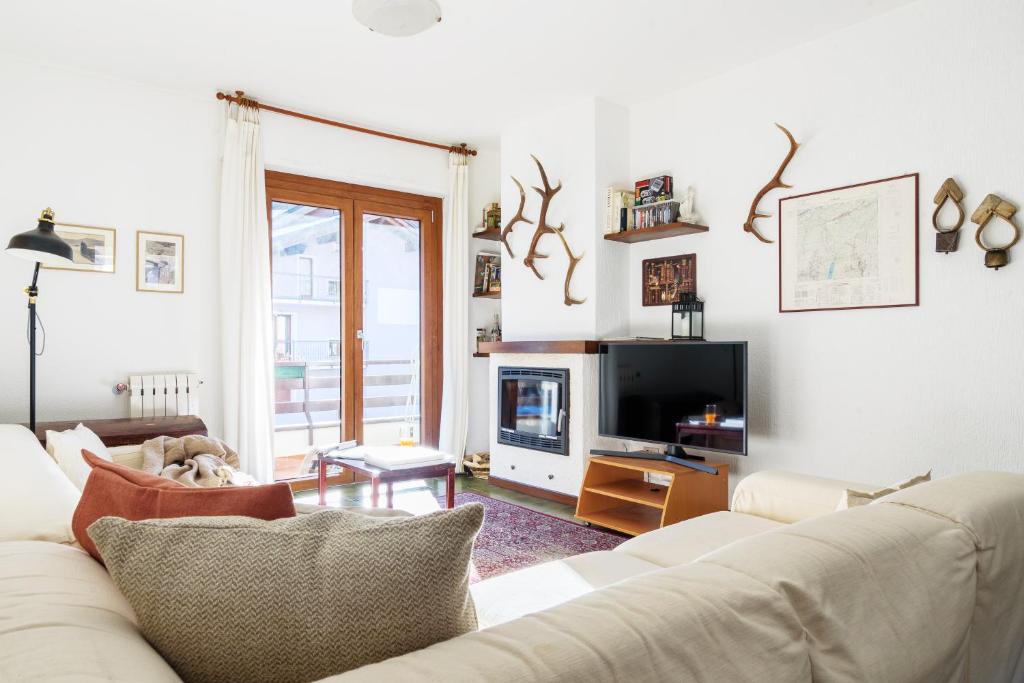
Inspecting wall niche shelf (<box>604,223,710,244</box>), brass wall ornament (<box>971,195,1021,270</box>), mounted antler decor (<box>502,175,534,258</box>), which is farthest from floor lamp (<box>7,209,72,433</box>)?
brass wall ornament (<box>971,195,1021,270</box>)

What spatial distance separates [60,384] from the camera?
145 inches

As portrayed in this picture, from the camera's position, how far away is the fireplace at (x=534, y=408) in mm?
4176

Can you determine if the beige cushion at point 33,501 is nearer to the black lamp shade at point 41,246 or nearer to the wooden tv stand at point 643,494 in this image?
the black lamp shade at point 41,246

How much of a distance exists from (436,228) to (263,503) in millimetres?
4570

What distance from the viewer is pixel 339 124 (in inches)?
184

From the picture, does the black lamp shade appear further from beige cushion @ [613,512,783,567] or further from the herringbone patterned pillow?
beige cushion @ [613,512,783,567]

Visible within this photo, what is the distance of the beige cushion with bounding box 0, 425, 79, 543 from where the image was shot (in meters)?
1.25

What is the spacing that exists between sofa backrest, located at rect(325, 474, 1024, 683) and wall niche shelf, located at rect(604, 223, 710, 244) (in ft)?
8.65

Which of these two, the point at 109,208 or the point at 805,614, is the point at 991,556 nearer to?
the point at 805,614

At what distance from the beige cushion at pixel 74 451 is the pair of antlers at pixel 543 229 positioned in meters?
2.81

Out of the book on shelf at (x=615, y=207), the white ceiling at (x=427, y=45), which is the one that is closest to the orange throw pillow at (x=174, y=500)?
the white ceiling at (x=427, y=45)

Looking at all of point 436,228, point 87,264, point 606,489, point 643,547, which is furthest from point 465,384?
point 643,547

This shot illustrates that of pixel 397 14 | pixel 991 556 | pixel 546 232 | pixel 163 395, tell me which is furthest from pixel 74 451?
pixel 546 232

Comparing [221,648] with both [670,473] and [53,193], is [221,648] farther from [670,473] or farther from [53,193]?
[53,193]
